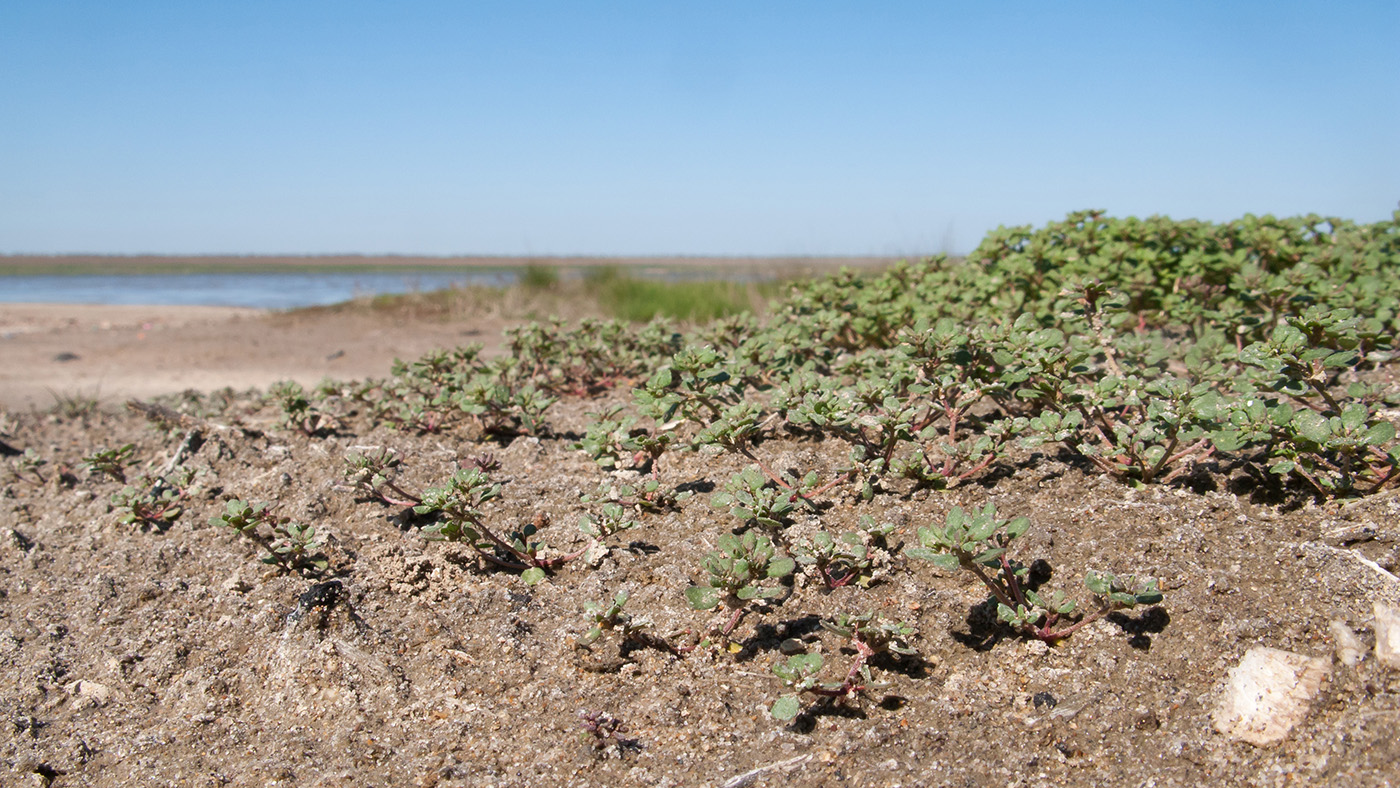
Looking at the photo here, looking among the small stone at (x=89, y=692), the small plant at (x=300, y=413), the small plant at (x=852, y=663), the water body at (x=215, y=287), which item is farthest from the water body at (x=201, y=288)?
the small plant at (x=852, y=663)

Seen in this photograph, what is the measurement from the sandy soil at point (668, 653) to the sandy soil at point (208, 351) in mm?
3680

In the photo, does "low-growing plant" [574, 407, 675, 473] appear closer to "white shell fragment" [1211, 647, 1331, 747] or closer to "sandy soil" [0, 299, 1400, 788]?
"sandy soil" [0, 299, 1400, 788]

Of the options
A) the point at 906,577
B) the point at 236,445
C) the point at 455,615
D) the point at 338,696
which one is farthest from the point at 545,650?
the point at 236,445

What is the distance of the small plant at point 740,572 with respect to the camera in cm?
224

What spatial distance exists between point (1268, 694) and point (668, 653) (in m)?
1.46

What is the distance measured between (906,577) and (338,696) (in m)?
1.63

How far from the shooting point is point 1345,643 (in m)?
2.03

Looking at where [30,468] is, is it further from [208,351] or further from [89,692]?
[208,351]

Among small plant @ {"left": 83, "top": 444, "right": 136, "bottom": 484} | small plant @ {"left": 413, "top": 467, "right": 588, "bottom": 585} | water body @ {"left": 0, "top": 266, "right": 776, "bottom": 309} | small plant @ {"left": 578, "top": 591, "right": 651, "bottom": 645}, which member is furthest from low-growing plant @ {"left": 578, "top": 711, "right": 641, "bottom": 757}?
water body @ {"left": 0, "top": 266, "right": 776, "bottom": 309}

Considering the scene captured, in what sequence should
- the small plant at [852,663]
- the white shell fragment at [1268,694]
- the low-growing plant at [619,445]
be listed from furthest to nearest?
1. the low-growing plant at [619,445]
2. the small plant at [852,663]
3. the white shell fragment at [1268,694]

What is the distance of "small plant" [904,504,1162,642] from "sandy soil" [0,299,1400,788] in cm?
7

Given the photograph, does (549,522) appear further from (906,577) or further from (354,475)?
(906,577)

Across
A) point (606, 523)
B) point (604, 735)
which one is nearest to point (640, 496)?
point (606, 523)

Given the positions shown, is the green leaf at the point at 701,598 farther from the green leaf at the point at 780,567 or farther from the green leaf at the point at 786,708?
the green leaf at the point at 786,708
